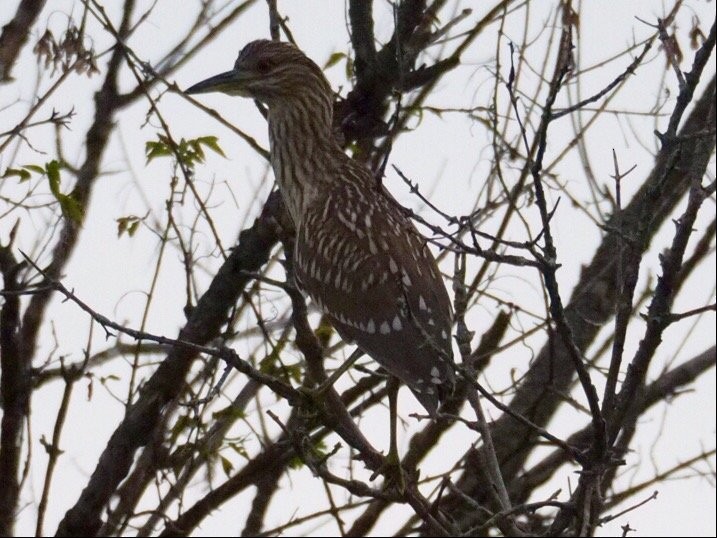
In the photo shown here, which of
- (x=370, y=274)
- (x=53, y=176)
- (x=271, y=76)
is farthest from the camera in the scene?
(x=271, y=76)

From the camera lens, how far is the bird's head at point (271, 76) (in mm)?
5430

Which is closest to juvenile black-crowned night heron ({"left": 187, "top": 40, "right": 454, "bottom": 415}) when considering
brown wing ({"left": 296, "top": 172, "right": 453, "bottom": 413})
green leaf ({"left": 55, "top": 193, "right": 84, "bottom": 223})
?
brown wing ({"left": 296, "top": 172, "right": 453, "bottom": 413})

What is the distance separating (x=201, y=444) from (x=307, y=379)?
1.89 feet

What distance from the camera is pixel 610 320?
5.81 m

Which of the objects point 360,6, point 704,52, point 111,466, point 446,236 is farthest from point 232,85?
point 704,52

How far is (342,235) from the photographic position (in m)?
4.88

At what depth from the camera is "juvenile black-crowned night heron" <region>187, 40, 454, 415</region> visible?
4484mm

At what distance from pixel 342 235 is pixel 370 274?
0.19 m

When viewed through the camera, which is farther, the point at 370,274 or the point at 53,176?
the point at 370,274

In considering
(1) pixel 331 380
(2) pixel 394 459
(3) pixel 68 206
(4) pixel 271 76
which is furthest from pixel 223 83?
(2) pixel 394 459

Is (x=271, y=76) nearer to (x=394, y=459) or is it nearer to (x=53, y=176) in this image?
(x=53, y=176)

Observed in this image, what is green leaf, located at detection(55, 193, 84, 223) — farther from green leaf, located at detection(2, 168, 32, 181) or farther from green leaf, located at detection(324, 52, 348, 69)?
green leaf, located at detection(324, 52, 348, 69)

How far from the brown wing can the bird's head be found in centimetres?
68

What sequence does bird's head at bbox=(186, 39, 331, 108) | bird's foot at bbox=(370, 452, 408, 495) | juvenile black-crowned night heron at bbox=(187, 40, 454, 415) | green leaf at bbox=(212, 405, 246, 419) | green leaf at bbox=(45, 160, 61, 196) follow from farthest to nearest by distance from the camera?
1. bird's head at bbox=(186, 39, 331, 108)
2. green leaf at bbox=(212, 405, 246, 419)
3. juvenile black-crowned night heron at bbox=(187, 40, 454, 415)
4. green leaf at bbox=(45, 160, 61, 196)
5. bird's foot at bbox=(370, 452, 408, 495)
